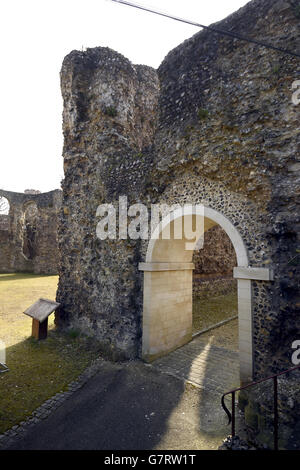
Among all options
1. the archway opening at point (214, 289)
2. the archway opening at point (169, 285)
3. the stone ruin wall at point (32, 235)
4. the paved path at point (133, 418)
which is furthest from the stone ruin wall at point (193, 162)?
the stone ruin wall at point (32, 235)

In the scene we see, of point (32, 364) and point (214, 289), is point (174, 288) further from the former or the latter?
point (214, 289)

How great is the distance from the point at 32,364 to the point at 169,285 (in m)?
4.02

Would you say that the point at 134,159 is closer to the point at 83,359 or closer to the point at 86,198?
the point at 86,198

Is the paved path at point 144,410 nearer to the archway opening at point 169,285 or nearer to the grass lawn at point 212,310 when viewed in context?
the archway opening at point 169,285

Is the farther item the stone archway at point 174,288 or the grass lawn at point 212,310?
the grass lawn at point 212,310

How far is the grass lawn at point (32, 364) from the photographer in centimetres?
526

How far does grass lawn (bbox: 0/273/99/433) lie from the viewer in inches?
207

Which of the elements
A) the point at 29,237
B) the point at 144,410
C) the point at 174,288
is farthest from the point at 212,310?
the point at 29,237

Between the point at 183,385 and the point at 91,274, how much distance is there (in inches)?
165

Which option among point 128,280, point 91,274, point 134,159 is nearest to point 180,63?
point 134,159

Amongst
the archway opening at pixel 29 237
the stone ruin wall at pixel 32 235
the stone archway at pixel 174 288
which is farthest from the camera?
the archway opening at pixel 29 237

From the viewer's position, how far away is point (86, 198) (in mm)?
8898

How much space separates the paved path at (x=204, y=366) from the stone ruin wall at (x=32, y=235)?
19423 mm

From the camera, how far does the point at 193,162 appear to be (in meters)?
6.38
